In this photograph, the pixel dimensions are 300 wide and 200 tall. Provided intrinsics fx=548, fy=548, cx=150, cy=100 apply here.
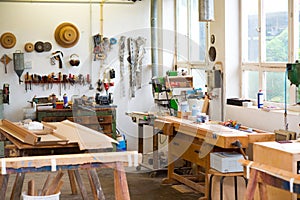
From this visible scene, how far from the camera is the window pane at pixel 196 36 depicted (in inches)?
280

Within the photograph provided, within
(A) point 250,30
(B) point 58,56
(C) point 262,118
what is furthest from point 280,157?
(B) point 58,56

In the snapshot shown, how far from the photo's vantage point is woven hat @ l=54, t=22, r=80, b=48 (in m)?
7.92

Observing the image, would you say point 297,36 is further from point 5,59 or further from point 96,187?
point 5,59

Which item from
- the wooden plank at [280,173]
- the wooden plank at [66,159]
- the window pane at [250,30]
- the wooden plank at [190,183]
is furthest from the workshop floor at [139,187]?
the wooden plank at [280,173]

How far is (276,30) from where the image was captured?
542cm

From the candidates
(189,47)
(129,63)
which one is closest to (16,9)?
(129,63)

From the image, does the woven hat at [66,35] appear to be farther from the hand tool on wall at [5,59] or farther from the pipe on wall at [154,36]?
the pipe on wall at [154,36]

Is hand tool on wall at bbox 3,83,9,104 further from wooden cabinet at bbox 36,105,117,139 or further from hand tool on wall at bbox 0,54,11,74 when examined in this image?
wooden cabinet at bbox 36,105,117,139

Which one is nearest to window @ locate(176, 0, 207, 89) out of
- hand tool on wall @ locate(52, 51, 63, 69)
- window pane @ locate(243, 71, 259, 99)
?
window pane @ locate(243, 71, 259, 99)

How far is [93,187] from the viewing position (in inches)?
196

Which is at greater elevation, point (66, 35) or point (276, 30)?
point (66, 35)

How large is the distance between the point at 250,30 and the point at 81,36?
299cm

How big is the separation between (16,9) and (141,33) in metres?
1.84

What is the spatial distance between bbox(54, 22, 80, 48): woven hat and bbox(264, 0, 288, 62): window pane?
10.8ft
